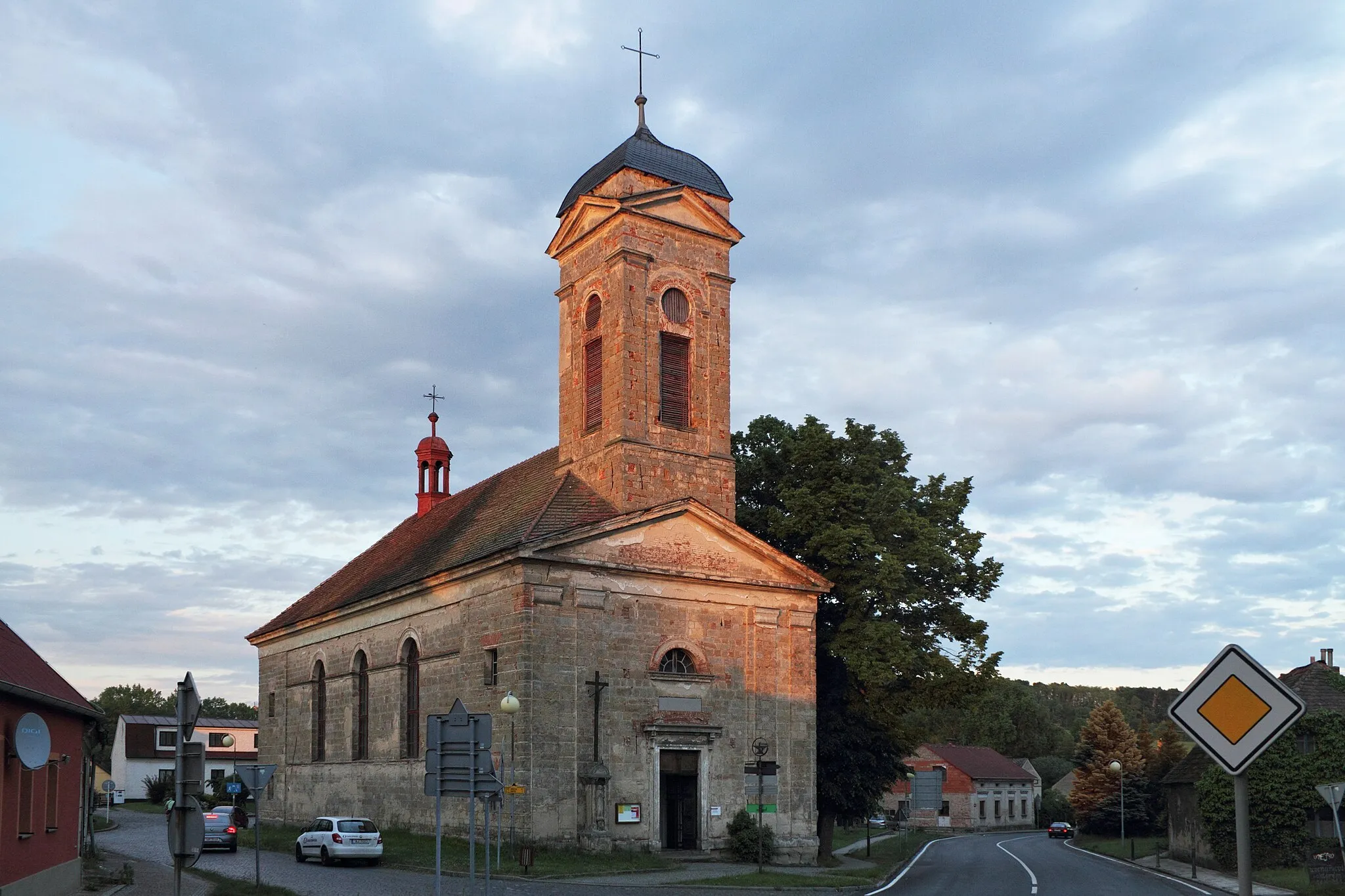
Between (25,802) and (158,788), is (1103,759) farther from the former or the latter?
(25,802)

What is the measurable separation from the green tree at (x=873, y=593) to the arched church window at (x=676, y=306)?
544cm

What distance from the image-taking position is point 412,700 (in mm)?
35719

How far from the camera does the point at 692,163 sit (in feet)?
122

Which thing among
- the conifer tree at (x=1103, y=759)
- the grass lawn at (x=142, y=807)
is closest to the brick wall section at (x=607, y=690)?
the grass lawn at (x=142, y=807)

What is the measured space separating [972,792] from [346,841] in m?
69.5

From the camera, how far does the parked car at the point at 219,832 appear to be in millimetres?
33094

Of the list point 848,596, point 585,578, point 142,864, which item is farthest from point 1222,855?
point 142,864

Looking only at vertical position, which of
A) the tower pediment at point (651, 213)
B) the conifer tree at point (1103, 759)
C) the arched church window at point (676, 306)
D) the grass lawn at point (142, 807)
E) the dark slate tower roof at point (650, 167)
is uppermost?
the dark slate tower roof at point (650, 167)

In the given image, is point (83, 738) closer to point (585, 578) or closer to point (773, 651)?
point (585, 578)

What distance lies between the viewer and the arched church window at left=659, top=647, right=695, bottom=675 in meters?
32.9

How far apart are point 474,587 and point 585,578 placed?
10.1ft

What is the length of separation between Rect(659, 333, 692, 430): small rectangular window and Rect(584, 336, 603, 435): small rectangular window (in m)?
1.74

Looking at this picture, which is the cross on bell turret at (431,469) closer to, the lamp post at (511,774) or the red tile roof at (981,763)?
the lamp post at (511,774)

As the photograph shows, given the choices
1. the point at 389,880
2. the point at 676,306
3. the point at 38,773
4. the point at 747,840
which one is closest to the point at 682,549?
the point at 676,306
